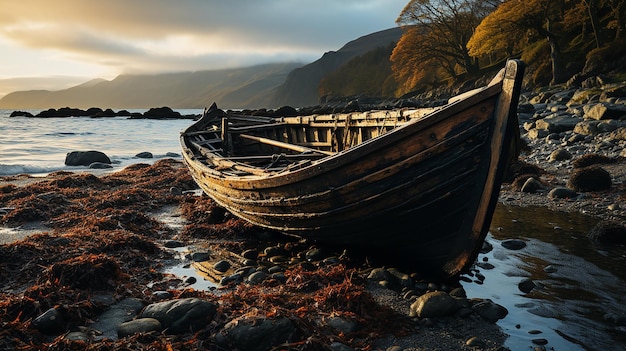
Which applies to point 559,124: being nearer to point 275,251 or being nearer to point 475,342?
point 275,251

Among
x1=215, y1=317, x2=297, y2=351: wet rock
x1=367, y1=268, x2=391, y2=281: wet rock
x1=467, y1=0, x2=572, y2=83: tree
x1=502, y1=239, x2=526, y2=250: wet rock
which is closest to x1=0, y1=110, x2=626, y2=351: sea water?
x1=502, y1=239, x2=526, y2=250: wet rock

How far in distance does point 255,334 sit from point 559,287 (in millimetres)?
4026

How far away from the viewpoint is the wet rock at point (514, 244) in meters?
7.01

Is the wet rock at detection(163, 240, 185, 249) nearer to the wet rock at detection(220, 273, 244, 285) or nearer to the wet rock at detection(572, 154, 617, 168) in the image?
the wet rock at detection(220, 273, 244, 285)

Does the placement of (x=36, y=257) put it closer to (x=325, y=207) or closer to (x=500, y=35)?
(x=325, y=207)

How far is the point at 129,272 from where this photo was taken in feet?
20.4

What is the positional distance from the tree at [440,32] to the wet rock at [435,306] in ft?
173

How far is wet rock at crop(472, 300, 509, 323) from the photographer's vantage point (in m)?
4.59

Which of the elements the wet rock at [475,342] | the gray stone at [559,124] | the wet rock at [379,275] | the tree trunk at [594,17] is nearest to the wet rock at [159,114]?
the tree trunk at [594,17]

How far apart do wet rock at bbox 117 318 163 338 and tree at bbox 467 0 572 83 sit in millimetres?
37217

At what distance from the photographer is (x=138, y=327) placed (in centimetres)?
418

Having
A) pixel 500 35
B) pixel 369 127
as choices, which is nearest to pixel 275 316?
pixel 369 127

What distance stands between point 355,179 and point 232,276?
2.35m

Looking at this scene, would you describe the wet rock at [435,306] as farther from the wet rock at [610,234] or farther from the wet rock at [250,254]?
the wet rock at [610,234]
